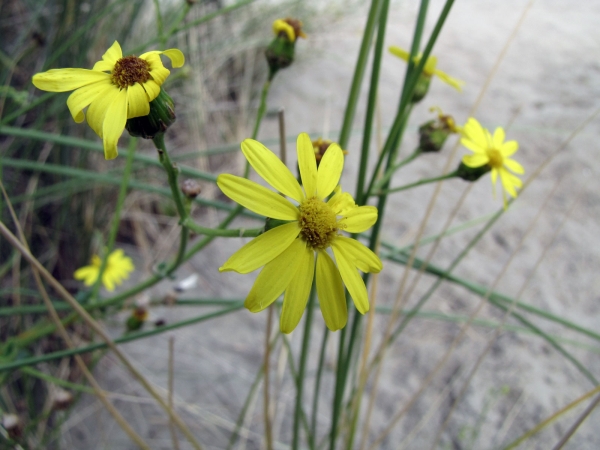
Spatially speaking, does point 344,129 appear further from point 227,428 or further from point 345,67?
point 345,67

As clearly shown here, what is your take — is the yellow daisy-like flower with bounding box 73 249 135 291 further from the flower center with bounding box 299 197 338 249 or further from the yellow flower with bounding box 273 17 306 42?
the flower center with bounding box 299 197 338 249

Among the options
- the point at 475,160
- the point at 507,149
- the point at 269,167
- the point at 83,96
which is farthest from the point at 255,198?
the point at 507,149

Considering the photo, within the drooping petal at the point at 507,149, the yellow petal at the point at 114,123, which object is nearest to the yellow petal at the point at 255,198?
the yellow petal at the point at 114,123

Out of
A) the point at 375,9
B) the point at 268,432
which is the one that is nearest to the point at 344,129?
the point at 375,9

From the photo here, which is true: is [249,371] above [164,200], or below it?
below

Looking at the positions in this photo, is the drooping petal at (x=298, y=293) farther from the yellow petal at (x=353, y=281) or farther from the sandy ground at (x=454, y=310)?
the sandy ground at (x=454, y=310)
